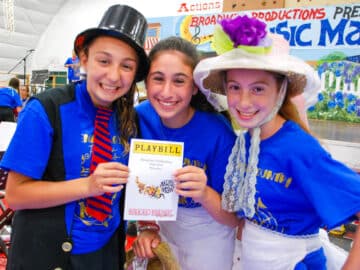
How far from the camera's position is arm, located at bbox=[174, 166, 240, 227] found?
1115mm

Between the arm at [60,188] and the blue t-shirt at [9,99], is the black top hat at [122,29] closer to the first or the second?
Result: the arm at [60,188]

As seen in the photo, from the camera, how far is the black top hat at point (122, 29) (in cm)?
113

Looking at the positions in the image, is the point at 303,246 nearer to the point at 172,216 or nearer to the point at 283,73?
the point at 172,216

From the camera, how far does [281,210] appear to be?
1144mm

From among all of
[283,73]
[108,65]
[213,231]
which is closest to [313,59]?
[283,73]

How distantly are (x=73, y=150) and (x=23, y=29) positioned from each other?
39.1 feet

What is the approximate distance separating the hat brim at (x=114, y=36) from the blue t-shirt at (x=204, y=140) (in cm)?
23

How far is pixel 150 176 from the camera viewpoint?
43.7 inches

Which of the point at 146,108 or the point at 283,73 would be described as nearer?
the point at 283,73

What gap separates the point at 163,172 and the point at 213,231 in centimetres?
44

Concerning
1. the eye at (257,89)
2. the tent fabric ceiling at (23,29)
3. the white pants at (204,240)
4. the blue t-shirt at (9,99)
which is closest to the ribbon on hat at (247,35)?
the eye at (257,89)

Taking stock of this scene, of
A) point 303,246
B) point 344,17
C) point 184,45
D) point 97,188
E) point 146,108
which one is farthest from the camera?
point 344,17

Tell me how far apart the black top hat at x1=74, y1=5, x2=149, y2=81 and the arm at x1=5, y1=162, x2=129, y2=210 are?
43 centimetres

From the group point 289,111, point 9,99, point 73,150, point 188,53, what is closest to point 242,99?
point 289,111
